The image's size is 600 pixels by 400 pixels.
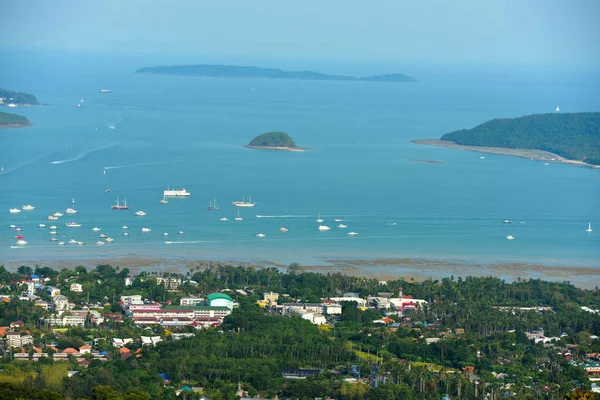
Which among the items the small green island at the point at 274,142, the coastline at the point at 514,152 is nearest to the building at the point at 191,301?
the small green island at the point at 274,142

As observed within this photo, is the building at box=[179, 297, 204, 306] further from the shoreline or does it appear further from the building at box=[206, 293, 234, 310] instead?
the shoreline

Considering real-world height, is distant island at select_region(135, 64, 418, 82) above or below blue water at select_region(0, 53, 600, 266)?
above

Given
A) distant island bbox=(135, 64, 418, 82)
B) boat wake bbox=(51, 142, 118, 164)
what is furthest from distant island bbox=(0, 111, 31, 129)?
distant island bbox=(135, 64, 418, 82)

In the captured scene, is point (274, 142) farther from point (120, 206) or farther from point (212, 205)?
point (120, 206)

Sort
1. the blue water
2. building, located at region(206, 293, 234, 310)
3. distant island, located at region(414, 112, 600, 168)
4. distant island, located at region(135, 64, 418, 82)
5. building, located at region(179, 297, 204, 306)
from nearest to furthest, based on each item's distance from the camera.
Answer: building, located at region(206, 293, 234, 310), building, located at region(179, 297, 204, 306), the blue water, distant island, located at region(414, 112, 600, 168), distant island, located at region(135, 64, 418, 82)

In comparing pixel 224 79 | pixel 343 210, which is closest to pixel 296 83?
pixel 224 79

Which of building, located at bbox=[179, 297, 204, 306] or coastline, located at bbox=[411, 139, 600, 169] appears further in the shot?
coastline, located at bbox=[411, 139, 600, 169]

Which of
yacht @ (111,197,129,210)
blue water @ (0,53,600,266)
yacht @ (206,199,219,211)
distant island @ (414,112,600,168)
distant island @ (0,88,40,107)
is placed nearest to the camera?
blue water @ (0,53,600,266)

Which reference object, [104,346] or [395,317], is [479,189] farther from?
[104,346]
